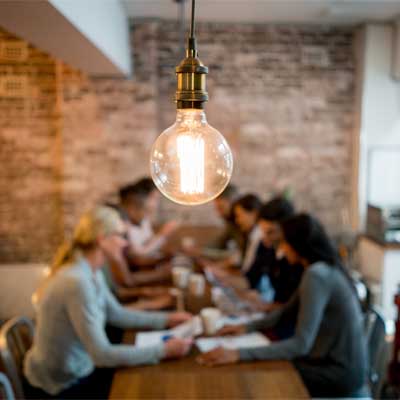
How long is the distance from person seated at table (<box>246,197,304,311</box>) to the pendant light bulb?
154 centimetres

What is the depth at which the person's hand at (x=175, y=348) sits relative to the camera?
2.11m

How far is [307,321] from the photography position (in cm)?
225

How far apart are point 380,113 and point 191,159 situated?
13.6ft

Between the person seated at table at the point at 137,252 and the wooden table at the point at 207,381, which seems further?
the person seated at table at the point at 137,252

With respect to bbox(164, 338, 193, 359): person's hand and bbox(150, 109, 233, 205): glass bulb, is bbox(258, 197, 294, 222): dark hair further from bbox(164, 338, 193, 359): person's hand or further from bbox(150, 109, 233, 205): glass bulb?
bbox(150, 109, 233, 205): glass bulb

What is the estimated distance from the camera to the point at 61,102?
4777mm

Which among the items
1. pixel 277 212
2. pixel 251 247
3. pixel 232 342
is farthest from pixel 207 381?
pixel 251 247

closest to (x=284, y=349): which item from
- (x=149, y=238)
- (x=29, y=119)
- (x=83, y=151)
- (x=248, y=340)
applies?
(x=248, y=340)

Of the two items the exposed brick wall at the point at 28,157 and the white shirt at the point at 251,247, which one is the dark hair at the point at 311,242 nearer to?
the white shirt at the point at 251,247

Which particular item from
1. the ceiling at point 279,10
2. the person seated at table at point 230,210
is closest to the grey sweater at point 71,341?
the person seated at table at point 230,210

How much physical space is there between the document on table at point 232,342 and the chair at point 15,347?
78 centimetres

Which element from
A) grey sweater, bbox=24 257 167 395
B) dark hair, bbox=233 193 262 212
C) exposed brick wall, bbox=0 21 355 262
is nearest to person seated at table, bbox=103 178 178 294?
dark hair, bbox=233 193 262 212

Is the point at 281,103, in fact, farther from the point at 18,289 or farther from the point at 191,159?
the point at 191,159

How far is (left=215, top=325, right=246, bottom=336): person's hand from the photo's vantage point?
7.79 ft
